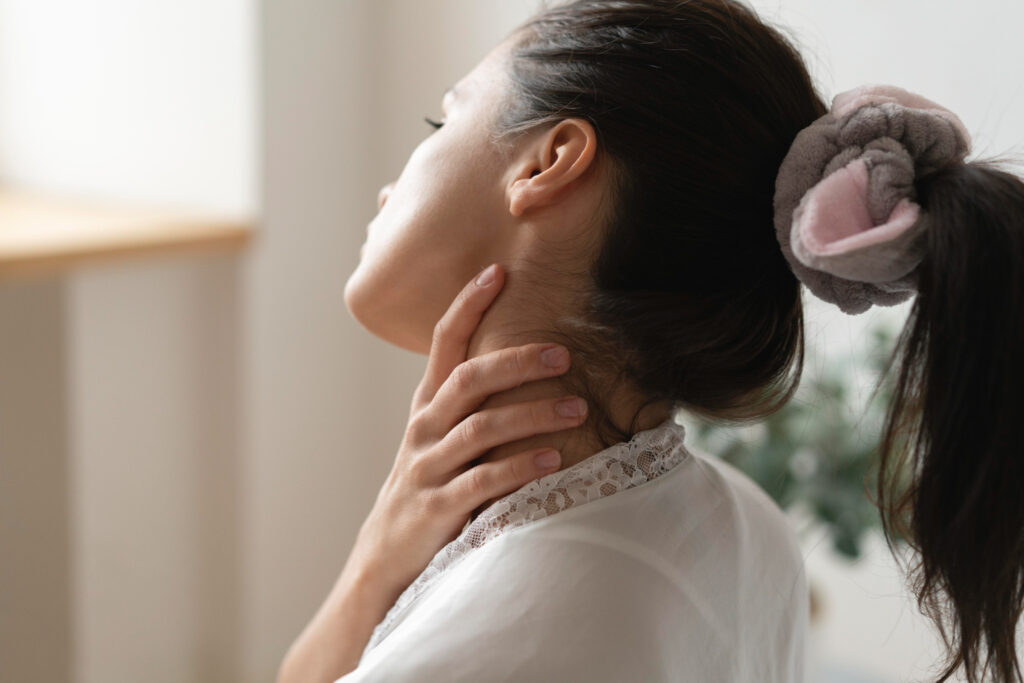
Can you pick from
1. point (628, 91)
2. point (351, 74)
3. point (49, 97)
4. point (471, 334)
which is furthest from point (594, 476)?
point (49, 97)

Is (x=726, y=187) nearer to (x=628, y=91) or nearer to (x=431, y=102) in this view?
(x=628, y=91)

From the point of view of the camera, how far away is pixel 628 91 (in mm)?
729

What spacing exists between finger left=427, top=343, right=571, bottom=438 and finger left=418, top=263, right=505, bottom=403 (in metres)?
0.02

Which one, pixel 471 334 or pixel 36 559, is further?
pixel 36 559

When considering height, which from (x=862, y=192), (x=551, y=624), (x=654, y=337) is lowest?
(x=551, y=624)

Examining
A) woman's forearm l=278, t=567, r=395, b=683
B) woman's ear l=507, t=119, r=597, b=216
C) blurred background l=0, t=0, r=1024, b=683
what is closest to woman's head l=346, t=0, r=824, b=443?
woman's ear l=507, t=119, r=597, b=216

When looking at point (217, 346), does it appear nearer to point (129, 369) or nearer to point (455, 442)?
point (129, 369)

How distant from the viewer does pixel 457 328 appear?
2.57 feet

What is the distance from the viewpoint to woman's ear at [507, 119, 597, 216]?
73 cm

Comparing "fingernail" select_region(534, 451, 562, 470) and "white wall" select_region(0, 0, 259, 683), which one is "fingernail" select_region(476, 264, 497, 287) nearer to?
"fingernail" select_region(534, 451, 562, 470)

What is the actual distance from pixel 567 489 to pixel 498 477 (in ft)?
0.16

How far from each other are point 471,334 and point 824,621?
98 cm

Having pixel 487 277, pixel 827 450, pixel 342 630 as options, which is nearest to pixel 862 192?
pixel 487 277

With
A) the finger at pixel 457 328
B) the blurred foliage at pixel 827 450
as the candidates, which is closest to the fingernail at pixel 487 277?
the finger at pixel 457 328
